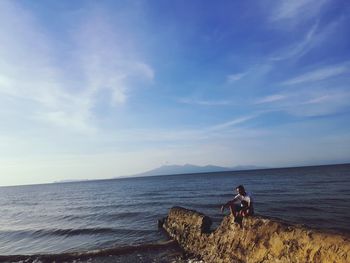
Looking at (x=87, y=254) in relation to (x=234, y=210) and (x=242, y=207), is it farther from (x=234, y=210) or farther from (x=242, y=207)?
(x=242, y=207)

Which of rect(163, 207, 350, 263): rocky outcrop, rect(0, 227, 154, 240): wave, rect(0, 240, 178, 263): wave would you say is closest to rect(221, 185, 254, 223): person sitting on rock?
rect(163, 207, 350, 263): rocky outcrop

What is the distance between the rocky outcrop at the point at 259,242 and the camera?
9.15 meters

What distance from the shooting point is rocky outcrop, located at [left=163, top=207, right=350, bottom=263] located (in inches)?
360

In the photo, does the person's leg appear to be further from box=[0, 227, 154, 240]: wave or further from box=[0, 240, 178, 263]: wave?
box=[0, 227, 154, 240]: wave

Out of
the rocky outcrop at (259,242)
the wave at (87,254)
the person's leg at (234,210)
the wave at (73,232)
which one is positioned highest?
the person's leg at (234,210)

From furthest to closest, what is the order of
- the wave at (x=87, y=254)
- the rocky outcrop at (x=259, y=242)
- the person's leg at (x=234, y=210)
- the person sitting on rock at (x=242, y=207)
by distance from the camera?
the wave at (x=87, y=254) < the person's leg at (x=234, y=210) < the person sitting on rock at (x=242, y=207) < the rocky outcrop at (x=259, y=242)

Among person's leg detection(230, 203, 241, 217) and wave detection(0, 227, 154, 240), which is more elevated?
person's leg detection(230, 203, 241, 217)

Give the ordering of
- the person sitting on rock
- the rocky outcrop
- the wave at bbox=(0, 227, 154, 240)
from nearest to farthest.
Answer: the rocky outcrop < the person sitting on rock < the wave at bbox=(0, 227, 154, 240)

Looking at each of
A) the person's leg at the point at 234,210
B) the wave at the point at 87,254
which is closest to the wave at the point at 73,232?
the wave at the point at 87,254

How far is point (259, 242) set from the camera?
1164cm

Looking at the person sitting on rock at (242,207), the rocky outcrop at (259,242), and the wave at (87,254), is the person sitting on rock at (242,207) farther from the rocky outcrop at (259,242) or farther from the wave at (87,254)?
the wave at (87,254)

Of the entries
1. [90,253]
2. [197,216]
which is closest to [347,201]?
[197,216]

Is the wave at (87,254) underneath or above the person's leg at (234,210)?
underneath

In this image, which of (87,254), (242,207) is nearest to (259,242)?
(242,207)
